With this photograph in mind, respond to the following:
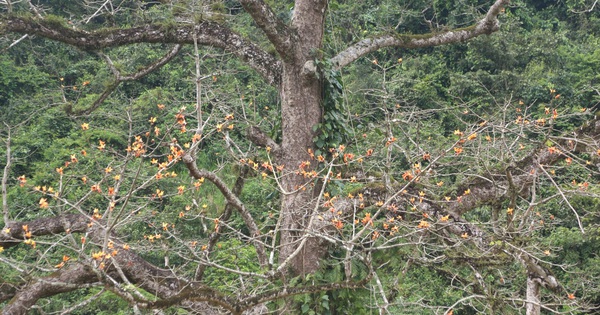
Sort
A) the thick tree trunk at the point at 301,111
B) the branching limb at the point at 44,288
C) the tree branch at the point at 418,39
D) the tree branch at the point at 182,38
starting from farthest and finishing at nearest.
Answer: the tree branch at the point at 418,39 < the tree branch at the point at 182,38 < the thick tree trunk at the point at 301,111 < the branching limb at the point at 44,288

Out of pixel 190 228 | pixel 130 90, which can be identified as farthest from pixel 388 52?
pixel 190 228

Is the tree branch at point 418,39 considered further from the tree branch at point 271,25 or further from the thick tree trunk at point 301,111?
the tree branch at point 271,25

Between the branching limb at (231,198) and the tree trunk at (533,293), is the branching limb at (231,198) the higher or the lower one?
the higher one

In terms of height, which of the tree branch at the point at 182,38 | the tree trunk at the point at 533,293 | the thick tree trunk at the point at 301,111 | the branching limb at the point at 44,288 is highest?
the tree branch at the point at 182,38

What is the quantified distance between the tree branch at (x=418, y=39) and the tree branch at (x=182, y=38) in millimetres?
640

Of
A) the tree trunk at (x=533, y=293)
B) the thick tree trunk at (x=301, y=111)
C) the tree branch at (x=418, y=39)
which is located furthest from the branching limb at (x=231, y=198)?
the tree trunk at (x=533, y=293)

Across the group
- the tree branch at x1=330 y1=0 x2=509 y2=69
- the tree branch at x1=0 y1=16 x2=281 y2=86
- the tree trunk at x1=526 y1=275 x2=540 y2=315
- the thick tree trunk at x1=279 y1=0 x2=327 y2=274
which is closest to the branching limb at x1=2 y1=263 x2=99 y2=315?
the thick tree trunk at x1=279 y1=0 x2=327 y2=274

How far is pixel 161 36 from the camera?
490 centimetres

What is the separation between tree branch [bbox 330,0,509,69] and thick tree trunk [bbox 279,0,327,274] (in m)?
0.41

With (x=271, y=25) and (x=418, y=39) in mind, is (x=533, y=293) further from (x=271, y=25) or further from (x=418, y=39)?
(x=271, y=25)

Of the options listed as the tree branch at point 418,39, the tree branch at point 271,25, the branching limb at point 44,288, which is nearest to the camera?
the branching limb at point 44,288

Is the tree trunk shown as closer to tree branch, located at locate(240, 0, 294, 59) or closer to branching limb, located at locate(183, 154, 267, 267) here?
branching limb, located at locate(183, 154, 267, 267)

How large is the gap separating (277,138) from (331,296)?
4.59 feet

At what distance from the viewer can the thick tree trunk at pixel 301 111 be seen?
4.69 m
